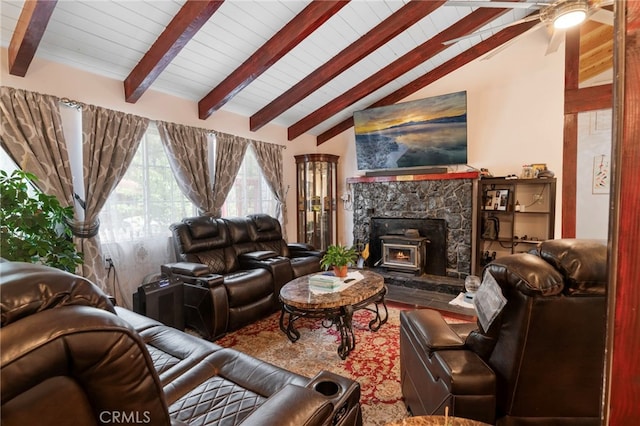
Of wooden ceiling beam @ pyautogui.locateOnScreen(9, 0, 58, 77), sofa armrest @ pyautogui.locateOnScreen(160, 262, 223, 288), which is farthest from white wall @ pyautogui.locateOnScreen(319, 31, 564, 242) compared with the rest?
wooden ceiling beam @ pyautogui.locateOnScreen(9, 0, 58, 77)

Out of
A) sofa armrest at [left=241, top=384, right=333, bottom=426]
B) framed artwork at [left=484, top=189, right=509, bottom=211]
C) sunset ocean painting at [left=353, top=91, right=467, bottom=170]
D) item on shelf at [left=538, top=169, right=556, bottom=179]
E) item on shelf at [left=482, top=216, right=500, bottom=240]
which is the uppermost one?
sunset ocean painting at [left=353, top=91, right=467, bottom=170]

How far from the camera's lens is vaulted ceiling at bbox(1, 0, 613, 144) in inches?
92.8

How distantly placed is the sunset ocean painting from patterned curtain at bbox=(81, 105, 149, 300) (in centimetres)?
347

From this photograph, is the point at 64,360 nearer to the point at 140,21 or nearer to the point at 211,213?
the point at 140,21

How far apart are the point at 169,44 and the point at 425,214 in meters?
4.00

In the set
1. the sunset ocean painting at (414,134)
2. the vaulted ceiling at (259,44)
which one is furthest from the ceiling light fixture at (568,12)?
the sunset ocean painting at (414,134)

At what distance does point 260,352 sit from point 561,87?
16.1 feet

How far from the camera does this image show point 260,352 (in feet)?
8.11

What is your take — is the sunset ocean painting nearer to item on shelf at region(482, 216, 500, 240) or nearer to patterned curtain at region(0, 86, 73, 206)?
item on shelf at region(482, 216, 500, 240)

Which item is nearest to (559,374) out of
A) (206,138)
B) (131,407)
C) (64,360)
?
(131,407)

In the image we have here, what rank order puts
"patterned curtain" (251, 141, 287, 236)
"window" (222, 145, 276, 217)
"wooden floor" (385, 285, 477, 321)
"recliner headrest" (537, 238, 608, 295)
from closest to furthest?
"recliner headrest" (537, 238, 608, 295) → "wooden floor" (385, 285, 477, 321) → "window" (222, 145, 276, 217) → "patterned curtain" (251, 141, 287, 236)

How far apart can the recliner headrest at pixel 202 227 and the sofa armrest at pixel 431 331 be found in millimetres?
2564

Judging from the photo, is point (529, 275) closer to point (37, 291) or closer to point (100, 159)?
point (37, 291)

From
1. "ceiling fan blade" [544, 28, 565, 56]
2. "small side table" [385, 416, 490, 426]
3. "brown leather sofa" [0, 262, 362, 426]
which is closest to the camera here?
"brown leather sofa" [0, 262, 362, 426]
